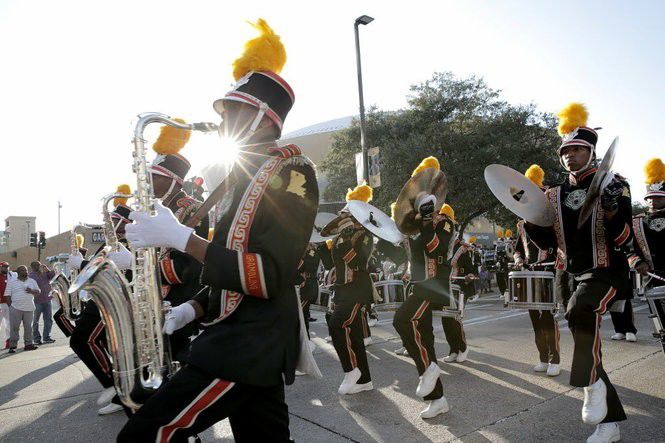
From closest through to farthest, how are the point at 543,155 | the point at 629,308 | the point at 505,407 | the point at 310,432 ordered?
the point at 310,432
the point at 505,407
the point at 629,308
the point at 543,155

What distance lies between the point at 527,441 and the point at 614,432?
1.96 ft

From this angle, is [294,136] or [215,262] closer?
[215,262]

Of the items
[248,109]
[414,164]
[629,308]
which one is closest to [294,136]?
[414,164]

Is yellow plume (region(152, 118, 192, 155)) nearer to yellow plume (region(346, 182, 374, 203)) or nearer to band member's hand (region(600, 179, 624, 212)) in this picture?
yellow plume (region(346, 182, 374, 203))

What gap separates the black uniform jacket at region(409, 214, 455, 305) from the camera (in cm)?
505

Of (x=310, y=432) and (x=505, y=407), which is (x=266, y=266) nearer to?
(x=310, y=432)

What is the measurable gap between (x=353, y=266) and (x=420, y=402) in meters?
1.69

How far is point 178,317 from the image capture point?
240 cm

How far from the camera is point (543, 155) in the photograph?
22531 millimetres

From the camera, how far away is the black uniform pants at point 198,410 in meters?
1.91

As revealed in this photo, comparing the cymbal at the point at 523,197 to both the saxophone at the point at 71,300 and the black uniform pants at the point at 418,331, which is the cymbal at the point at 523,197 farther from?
the saxophone at the point at 71,300

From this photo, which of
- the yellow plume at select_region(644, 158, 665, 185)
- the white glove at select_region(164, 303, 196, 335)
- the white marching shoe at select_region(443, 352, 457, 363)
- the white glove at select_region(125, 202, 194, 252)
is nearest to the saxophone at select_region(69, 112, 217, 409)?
the white glove at select_region(164, 303, 196, 335)

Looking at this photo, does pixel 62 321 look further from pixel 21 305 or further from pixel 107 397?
pixel 21 305

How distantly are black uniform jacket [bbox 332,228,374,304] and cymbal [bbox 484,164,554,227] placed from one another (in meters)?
1.89
